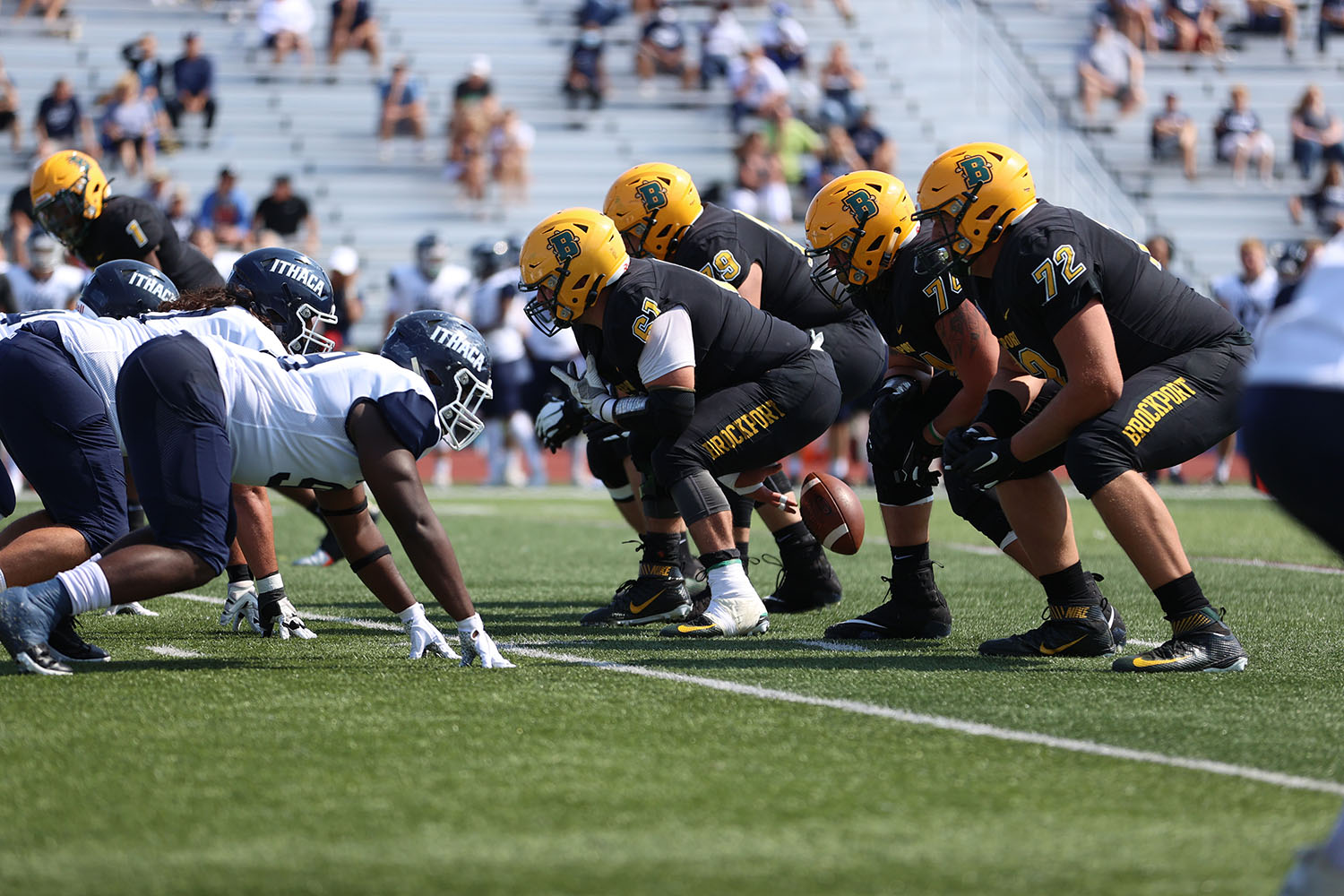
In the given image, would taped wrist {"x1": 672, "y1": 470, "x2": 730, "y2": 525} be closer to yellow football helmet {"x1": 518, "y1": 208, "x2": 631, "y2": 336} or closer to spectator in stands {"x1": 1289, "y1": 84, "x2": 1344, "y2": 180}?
yellow football helmet {"x1": 518, "y1": 208, "x2": 631, "y2": 336}

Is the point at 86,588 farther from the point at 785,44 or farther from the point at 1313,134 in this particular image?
the point at 1313,134

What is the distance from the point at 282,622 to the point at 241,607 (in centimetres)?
28

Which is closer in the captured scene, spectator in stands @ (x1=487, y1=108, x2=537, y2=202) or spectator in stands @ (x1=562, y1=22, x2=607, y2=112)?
spectator in stands @ (x1=487, y1=108, x2=537, y2=202)

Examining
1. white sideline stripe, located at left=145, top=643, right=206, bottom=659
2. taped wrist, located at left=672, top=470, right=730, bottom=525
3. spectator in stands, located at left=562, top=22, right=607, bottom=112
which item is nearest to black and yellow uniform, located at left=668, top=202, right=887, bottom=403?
taped wrist, located at left=672, top=470, right=730, bottom=525

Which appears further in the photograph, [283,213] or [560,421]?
[283,213]

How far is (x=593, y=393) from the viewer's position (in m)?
6.26

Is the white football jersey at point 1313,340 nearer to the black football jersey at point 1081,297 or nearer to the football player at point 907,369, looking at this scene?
the black football jersey at point 1081,297

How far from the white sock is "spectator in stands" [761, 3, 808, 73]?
59.5ft

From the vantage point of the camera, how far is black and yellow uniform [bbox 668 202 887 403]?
6.85 m

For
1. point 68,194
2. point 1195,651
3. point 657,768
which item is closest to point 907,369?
point 1195,651

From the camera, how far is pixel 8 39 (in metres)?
20.8

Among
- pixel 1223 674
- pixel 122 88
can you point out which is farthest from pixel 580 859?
pixel 122 88

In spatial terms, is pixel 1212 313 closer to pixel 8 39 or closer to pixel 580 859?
pixel 580 859

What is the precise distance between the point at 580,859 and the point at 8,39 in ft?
67.4
